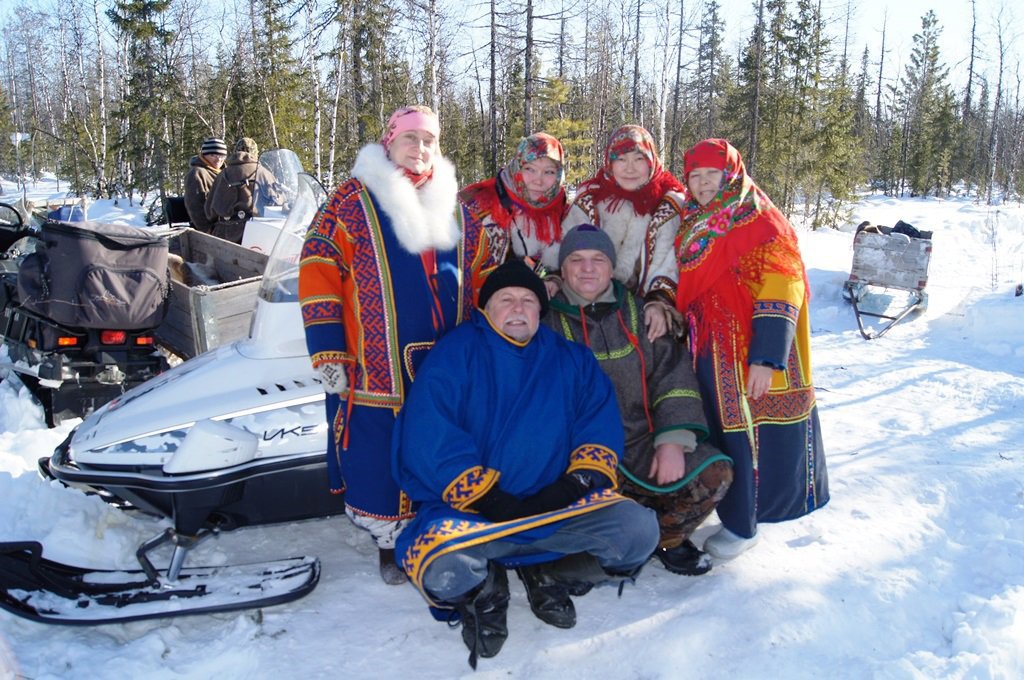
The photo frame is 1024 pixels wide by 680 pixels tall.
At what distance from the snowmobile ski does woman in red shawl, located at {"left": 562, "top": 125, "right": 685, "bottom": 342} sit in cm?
167

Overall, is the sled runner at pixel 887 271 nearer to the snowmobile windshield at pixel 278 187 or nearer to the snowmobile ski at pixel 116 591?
the snowmobile windshield at pixel 278 187

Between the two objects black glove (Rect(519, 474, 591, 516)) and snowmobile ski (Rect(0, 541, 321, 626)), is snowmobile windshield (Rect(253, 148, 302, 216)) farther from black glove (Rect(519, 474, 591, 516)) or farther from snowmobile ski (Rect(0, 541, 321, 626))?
black glove (Rect(519, 474, 591, 516))

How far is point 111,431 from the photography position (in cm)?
260

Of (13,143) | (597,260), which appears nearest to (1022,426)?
(597,260)

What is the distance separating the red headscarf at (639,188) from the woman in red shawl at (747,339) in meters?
0.22

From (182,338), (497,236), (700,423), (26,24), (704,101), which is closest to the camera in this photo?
(700,423)

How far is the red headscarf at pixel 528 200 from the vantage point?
2924mm

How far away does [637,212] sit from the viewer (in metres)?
2.91

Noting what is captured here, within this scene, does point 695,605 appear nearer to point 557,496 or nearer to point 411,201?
point 557,496

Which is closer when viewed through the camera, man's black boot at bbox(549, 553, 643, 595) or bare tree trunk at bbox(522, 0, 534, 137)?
man's black boot at bbox(549, 553, 643, 595)

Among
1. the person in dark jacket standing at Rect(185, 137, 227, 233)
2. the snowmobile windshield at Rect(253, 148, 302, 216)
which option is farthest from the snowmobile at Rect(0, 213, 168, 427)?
the person in dark jacket standing at Rect(185, 137, 227, 233)

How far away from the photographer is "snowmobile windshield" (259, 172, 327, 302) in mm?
2812

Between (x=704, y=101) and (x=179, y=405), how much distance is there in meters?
38.6

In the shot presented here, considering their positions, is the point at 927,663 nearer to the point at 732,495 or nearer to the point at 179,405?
the point at 732,495
